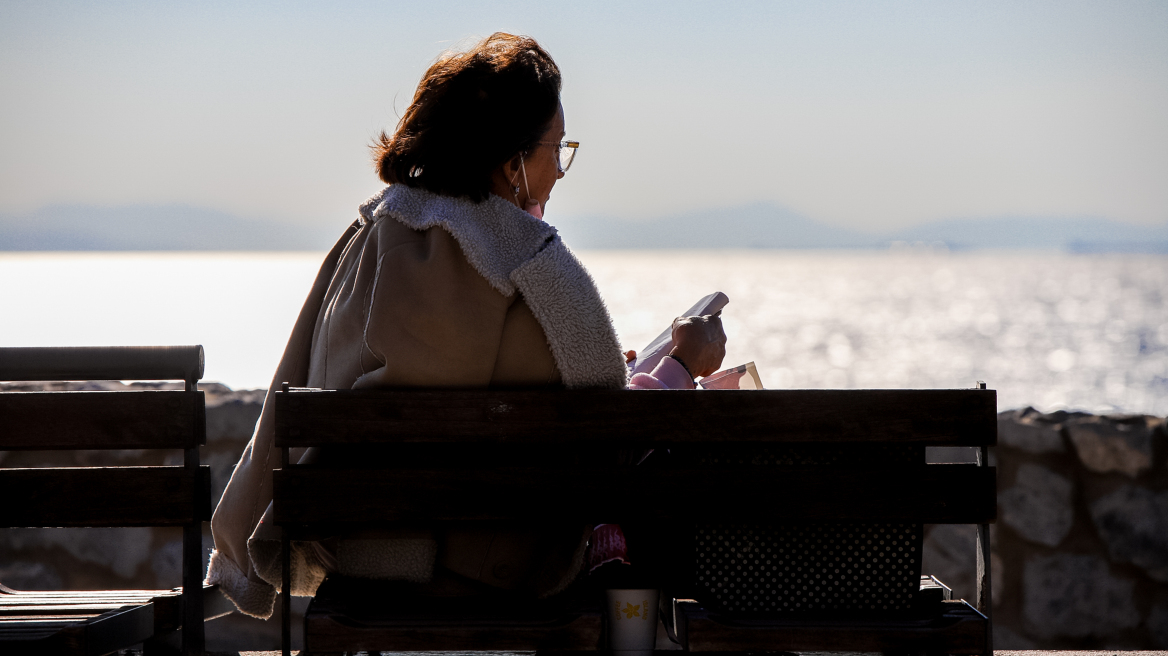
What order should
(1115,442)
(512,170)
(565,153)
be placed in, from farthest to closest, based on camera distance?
(1115,442) → (565,153) → (512,170)

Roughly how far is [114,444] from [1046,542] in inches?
138

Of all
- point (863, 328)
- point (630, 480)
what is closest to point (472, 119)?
point (630, 480)

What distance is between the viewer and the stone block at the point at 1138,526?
4098 mm

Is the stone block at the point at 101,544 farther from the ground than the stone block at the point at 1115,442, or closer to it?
closer to it

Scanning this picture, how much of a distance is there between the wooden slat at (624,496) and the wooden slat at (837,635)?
0.21 metres

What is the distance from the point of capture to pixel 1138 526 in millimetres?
4117

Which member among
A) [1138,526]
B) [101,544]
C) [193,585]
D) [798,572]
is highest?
[798,572]

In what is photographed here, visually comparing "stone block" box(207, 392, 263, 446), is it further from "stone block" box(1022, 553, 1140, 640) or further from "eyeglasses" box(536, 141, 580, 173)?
"stone block" box(1022, 553, 1140, 640)

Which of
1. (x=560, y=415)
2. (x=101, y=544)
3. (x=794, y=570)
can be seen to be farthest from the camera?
(x=101, y=544)

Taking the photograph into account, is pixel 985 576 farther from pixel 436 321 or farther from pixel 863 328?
pixel 863 328

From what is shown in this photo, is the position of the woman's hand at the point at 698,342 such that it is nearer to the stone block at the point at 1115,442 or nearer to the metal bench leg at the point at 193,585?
the metal bench leg at the point at 193,585

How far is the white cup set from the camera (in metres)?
2.08

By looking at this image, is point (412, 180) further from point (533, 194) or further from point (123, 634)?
point (123, 634)

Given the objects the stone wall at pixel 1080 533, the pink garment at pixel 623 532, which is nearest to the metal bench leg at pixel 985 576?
the pink garment at pixel 623 532
